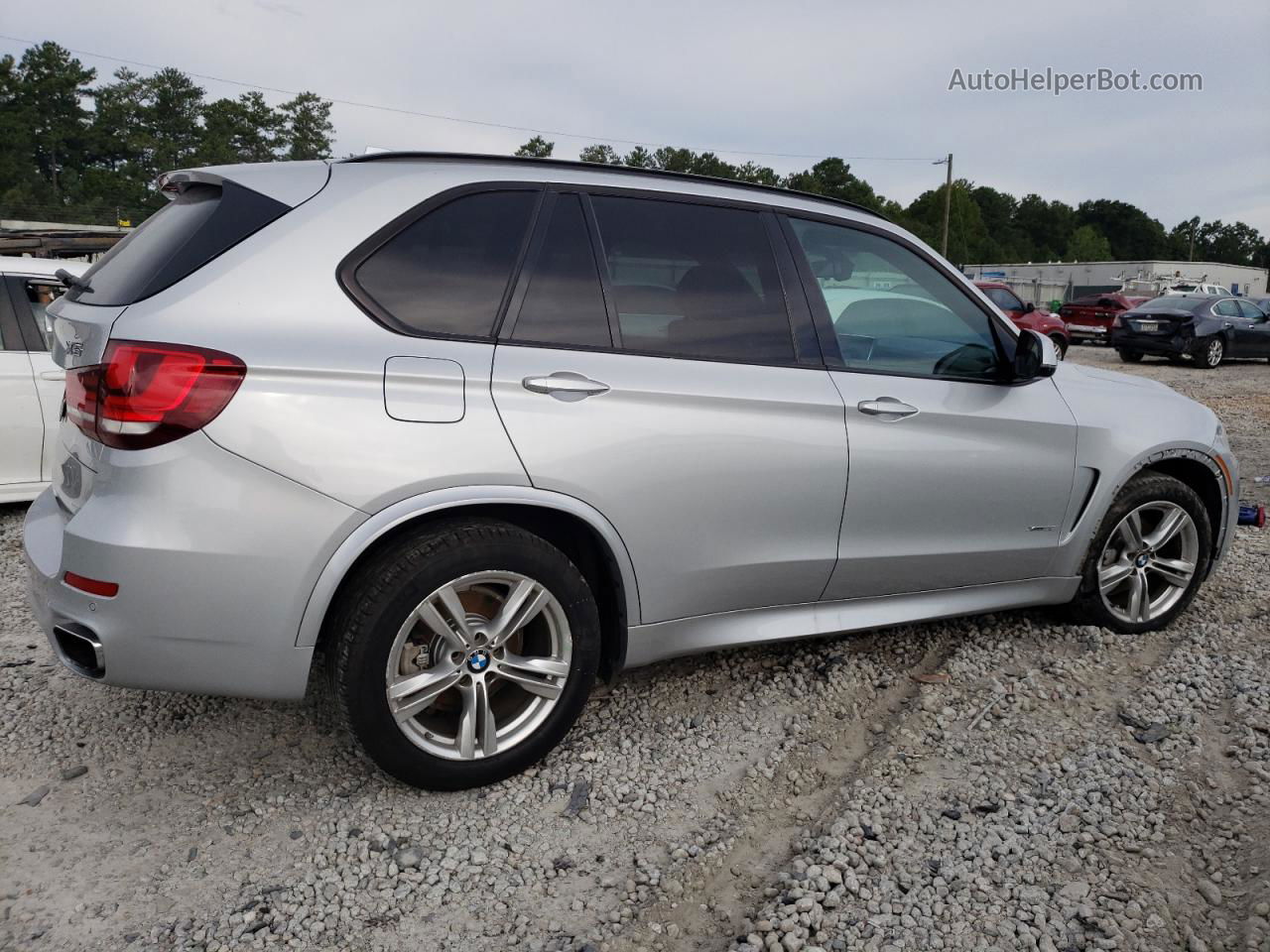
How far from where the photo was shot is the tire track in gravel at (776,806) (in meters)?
2.41

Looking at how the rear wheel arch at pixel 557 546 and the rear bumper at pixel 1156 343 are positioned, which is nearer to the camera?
the rear wheel arch at pixel 557 546

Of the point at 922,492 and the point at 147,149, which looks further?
the point at 147,149

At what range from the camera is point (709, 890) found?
2521 millimetres

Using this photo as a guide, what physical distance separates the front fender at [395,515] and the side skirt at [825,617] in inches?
22.9

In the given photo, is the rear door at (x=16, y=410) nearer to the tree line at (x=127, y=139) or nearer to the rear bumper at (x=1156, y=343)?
the rear bumper at (x=1156, y=343)

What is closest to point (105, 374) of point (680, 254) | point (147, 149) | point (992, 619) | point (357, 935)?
point (357, 935)

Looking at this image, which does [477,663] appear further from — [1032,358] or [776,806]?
[1032,358]

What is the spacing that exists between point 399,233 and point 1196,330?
19806mm

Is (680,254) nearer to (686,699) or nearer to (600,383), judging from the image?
(600,383)

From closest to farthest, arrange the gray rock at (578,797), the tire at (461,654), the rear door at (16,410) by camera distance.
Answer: the tire at (461,654), the gray rock at (578,797), the rear door at (16,410)

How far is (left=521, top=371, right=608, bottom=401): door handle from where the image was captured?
2.75 metres

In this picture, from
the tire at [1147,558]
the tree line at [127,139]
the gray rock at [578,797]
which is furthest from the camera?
the tree line at [127,139]

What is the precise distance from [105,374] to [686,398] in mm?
1596

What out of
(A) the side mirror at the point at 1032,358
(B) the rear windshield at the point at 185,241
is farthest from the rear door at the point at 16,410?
(A) the side mirror at the point at 1032,358
